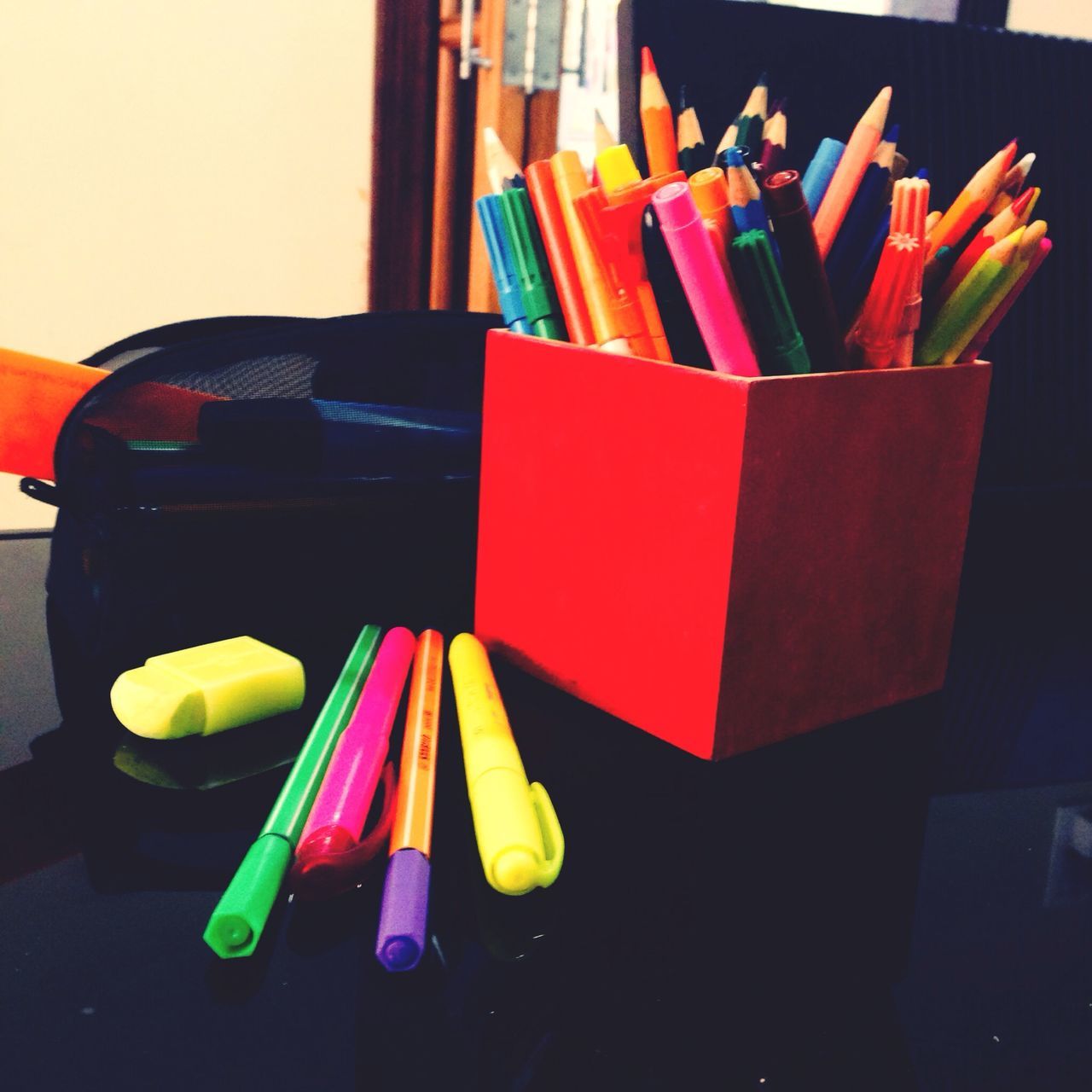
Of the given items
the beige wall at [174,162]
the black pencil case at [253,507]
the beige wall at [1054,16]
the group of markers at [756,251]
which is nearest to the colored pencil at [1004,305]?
the group of markers at [756,251]

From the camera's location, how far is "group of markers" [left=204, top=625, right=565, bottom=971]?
0.77 feet

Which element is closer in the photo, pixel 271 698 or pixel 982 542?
pixel 271 698

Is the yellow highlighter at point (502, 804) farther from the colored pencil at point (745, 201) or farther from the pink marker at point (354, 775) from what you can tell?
the colored pencil at point (745, 201)

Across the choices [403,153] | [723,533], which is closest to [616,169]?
[723,533]

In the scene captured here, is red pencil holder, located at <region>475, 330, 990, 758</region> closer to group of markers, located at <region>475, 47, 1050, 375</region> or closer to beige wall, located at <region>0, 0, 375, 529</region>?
group of markers, located at <region>475, 47, 1050, 375</region>

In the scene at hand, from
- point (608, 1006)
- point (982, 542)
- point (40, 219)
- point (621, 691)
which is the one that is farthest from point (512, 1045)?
point (40, 219)

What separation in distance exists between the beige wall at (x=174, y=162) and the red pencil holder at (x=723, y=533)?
3.75ft

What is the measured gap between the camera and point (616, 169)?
0.34 meters

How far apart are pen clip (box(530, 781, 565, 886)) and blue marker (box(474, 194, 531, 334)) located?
178mm

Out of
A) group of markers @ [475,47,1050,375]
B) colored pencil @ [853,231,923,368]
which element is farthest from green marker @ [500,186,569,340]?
colored pencil @ [853,231,923,368]

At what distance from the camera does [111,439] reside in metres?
0.41

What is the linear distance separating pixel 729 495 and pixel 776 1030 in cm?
15

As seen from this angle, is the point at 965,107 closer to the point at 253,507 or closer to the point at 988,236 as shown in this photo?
the point at 988,236

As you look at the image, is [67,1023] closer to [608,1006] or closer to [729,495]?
[608,1006]
